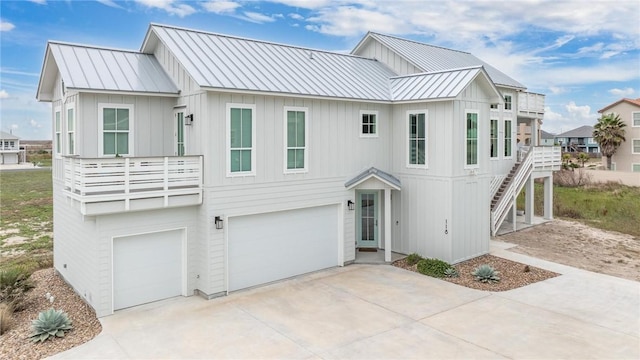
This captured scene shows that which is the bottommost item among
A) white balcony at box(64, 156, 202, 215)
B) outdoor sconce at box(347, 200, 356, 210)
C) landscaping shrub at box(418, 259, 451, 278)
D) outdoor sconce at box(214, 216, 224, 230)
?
landscaping shrub at box(418, 259, 451, 278)

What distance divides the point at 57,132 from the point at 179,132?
3969 millimetres

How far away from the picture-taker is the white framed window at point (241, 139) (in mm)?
10867

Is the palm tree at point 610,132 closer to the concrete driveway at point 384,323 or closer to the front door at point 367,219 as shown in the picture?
the concrete driveway at point 384,323

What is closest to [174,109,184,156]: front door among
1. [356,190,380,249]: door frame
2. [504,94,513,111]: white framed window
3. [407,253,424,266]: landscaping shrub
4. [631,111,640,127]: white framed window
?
[356,190,380,249]: door frame

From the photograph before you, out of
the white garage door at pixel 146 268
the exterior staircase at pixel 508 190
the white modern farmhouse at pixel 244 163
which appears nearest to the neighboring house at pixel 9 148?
the white modern farmhouse at pixel 244 163

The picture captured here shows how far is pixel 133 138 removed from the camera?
1121cm

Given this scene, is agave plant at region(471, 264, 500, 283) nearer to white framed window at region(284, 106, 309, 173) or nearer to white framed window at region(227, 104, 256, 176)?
white framed window at region(284, 106, 309, 173)

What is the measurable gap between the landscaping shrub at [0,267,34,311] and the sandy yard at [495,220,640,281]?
48.2 feet

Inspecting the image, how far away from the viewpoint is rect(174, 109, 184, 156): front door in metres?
11.5

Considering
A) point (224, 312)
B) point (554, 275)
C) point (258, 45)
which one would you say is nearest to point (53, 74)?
point (258, 45)

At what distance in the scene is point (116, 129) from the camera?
1096 centimetres

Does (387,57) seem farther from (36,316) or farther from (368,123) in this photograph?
(36,316)

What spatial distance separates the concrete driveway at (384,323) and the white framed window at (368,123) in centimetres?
467

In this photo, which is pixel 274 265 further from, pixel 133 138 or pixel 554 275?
pixel 554 275
